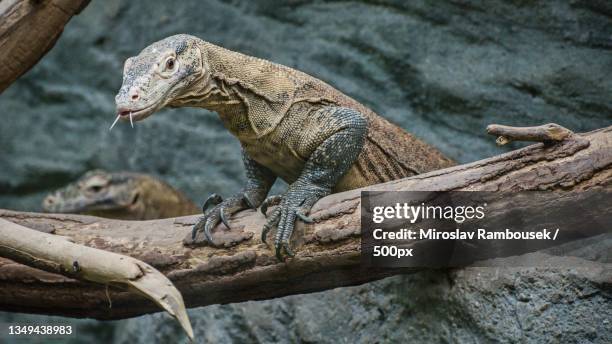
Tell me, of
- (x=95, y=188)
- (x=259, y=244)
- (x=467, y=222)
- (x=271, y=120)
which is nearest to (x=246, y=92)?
(x=271, y=120)

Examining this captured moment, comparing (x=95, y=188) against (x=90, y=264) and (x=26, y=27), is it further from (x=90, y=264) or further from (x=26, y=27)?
(x=90, y=264)

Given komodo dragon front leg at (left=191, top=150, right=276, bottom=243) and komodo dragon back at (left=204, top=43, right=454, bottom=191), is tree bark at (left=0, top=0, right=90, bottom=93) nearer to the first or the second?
komodo dragon back at (left=204, top=43, right=454, bottom=191)

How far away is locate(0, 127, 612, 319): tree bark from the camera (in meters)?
4.48

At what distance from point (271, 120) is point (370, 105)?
265 centimetres

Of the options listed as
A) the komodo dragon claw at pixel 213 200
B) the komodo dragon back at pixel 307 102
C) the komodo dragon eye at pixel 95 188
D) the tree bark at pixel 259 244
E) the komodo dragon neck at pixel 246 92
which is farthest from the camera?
the komodo dragon eye at pixel 95 188

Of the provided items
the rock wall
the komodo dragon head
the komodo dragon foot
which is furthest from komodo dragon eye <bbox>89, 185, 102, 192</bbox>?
the komodo dragon foot

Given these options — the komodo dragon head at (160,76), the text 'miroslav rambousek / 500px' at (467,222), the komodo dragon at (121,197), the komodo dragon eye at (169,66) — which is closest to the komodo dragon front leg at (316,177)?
the text 'miroslav rambousek / 500px' at (467,222)

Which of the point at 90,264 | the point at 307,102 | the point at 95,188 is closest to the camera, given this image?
the point at 90,264

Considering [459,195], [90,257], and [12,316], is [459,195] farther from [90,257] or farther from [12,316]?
[12,316]

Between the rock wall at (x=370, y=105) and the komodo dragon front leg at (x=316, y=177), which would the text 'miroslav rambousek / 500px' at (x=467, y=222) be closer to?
the rock wall at (x=370, y=105)

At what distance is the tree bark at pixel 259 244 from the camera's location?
176 inches

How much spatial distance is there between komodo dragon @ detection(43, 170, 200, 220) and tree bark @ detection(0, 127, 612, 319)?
132 inches

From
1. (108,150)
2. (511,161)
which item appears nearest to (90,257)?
(511,161)

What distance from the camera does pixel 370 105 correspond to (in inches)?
309
